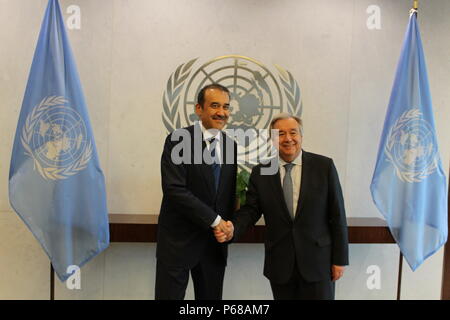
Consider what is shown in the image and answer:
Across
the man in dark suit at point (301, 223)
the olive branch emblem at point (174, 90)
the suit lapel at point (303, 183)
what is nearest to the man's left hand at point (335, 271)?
the man in dark suit at point (301, 223)

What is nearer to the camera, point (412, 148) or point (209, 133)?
point (209, 133)

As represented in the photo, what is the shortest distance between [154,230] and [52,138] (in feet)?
3.01

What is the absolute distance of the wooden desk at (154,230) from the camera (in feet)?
8.59

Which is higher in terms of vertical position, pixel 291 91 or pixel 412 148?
pixel 291 91

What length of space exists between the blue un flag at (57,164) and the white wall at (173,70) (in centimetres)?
38

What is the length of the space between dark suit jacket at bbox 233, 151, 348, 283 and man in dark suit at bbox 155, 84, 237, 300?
284 mm

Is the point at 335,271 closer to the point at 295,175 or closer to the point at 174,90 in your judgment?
the point at 295,175

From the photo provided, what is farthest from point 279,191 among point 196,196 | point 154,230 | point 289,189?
point 154,230

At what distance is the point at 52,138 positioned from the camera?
246cm

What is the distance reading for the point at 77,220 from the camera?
2508 mm

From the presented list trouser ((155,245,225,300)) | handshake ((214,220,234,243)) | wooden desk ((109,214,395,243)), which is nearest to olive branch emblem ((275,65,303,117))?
wooden desk ((109,214,395,243))

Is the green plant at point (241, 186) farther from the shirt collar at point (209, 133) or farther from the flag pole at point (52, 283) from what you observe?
the flag pole at point (52, 283)
